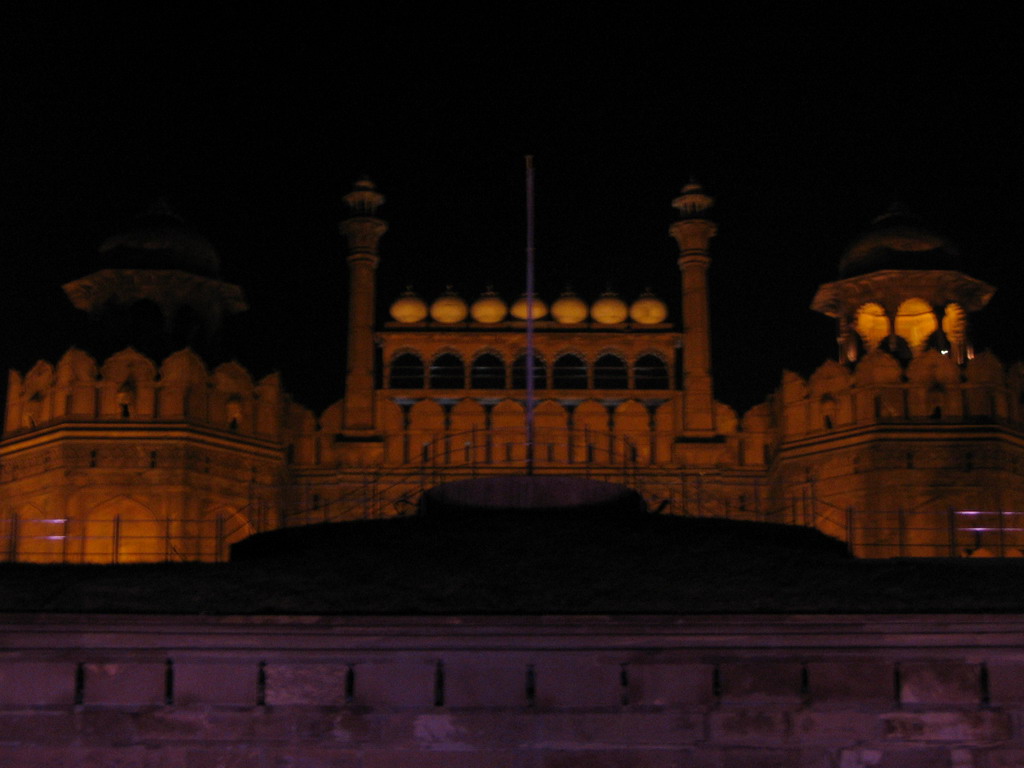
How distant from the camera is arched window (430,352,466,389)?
37.9 metres

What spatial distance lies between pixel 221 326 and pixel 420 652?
2076 cm

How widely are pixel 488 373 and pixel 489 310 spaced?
57.1 inches

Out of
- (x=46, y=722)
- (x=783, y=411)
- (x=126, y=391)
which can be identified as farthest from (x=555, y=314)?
(x=46, y=722)

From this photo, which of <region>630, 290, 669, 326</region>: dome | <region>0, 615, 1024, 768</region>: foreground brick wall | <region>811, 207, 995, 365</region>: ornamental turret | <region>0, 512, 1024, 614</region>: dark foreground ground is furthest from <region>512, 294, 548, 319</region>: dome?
<region>0, 615, 1024, 768</region>: foreground brick wall

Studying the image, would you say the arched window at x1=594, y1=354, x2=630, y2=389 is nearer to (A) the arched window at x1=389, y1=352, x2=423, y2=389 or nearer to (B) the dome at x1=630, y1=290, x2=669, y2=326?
(B) the dome at x1=630, y1=290, x2=669, y2=326

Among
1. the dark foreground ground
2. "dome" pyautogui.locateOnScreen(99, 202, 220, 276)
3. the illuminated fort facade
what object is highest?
"dome" pyautogui.locateOnScreen(99, 202, 220, 276)

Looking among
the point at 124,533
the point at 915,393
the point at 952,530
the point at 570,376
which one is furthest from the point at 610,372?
the point at 952,530

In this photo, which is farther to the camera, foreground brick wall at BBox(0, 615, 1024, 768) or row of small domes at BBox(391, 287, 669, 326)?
row of small domes at BBox(391, 287, 669, 326)

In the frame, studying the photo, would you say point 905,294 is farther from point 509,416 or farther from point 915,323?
point 509,416

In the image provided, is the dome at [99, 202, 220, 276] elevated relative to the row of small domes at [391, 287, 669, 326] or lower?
elevated

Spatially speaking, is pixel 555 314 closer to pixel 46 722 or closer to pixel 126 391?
pixel 126 391

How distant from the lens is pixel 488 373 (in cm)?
3822

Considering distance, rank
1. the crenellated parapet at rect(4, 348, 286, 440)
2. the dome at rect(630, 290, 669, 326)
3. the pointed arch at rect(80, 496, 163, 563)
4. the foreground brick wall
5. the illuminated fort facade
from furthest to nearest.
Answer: the dome at rect(630, 290, 669, 326) < the crenellated parapet at rect(4, 348, 286, 440) < the illuminated fort facade < the pointed arch at rect(80, 496, 163, 563) < the foreground brick wall

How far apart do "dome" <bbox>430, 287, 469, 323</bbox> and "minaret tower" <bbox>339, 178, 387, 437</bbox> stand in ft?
4.80
